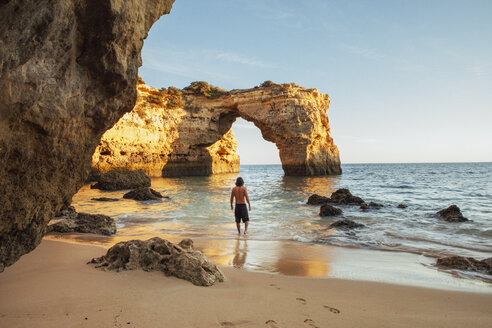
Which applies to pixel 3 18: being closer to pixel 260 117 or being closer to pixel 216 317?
pixel 216 317

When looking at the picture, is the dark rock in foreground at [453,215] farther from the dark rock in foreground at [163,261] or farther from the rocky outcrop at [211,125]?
the rocky outcrop at [211,125]

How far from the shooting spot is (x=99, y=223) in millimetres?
5762

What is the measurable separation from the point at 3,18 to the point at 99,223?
490cm

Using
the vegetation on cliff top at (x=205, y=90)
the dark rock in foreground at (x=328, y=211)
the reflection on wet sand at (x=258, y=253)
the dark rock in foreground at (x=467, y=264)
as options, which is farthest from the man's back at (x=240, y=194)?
the vegetation on cliff top at (x=205, y=90)

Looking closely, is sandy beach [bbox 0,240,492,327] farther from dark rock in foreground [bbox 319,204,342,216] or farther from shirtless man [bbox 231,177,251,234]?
dark rock in foreground [bbox 319,204,342,216]

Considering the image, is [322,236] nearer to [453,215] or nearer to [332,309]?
[332,309]

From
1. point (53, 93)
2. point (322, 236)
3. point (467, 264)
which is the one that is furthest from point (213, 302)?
point (322, 236)

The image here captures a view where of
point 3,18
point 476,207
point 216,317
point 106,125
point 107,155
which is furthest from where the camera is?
point 107,155

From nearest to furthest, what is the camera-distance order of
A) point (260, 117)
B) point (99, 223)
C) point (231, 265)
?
point (231, 265), point (99, 223), point (260, 117)

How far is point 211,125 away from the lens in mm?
29844

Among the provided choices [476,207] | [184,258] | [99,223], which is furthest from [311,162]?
[184,258]

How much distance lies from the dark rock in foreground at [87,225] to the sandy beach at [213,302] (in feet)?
7.98

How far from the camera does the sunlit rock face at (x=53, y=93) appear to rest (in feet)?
5.68

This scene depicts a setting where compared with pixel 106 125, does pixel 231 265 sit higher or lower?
lower
